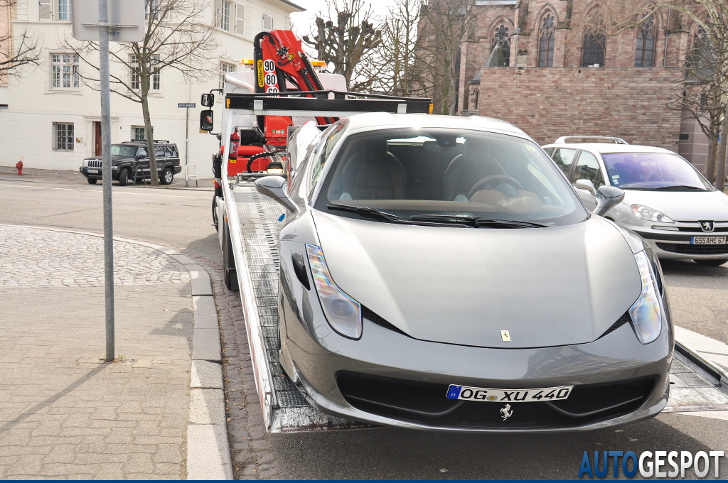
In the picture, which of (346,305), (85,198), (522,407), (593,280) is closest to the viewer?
(522,407)

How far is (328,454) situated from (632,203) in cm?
732

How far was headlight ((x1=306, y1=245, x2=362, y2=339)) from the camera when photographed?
3084 millimetres

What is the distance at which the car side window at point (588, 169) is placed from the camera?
10508mm

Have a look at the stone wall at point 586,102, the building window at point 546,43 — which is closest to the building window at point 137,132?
the stone wall at point 586,102

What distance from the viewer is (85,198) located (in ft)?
61.4

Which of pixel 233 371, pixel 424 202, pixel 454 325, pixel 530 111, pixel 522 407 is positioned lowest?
pixel 233 371

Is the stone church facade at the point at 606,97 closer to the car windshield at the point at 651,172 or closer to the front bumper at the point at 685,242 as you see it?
the car windshield at the point at 651,172

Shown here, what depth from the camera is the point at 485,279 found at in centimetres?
330

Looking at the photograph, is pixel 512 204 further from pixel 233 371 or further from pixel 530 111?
pixel 530 111

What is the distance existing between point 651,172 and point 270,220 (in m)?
6.27

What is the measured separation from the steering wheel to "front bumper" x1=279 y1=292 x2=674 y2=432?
1460 mm

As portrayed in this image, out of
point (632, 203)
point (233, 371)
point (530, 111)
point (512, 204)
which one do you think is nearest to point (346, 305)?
point (512, 204)

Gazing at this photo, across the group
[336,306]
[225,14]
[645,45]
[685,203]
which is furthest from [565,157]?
[645,45]

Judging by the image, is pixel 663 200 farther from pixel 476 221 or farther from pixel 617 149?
pixel 476 221
